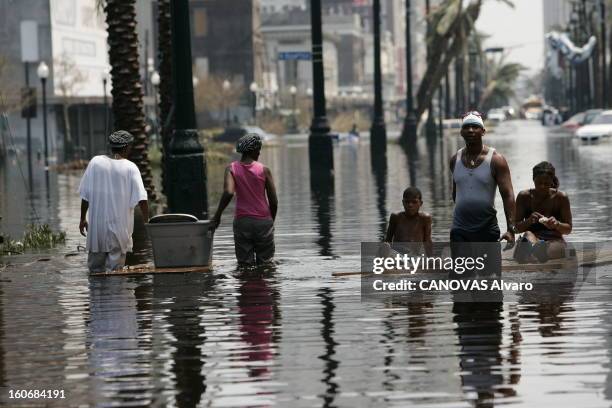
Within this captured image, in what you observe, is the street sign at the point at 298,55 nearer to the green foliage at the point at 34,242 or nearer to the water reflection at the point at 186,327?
the green foliage at the point at 34,242

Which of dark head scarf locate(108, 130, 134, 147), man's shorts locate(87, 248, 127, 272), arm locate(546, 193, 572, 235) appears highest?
dark head scarf locate(108, 130, 134, 147)

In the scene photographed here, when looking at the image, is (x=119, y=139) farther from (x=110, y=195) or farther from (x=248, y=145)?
(x=248, y=145)

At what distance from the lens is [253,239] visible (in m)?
16.5

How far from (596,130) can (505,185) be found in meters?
59.3

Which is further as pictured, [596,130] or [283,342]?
[596,130]

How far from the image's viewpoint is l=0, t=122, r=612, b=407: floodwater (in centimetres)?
922

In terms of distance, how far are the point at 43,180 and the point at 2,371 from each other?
37819mm

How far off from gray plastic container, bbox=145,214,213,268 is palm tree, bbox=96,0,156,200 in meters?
12.4

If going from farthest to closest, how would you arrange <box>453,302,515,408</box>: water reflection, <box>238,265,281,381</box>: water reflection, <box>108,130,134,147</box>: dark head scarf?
1. <box>108,130,134,147</box>: dark head scarf
2. <box>238,265,281,381</box>: water reflection
3. <box>453,302,515,408</box>: water reflection

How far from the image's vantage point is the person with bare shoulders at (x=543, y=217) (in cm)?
1442

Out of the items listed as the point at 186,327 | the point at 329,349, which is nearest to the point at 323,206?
the point at 186,327

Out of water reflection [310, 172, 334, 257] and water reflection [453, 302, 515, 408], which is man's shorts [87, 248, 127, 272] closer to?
water reflection [310, 172, 334, 257]

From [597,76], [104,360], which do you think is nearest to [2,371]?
[104,360]

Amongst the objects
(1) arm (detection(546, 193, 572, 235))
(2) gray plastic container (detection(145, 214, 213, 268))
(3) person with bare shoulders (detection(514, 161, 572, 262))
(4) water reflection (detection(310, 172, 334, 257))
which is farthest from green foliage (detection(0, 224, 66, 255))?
(1) arm (detection(546, 193, 572, 235))
